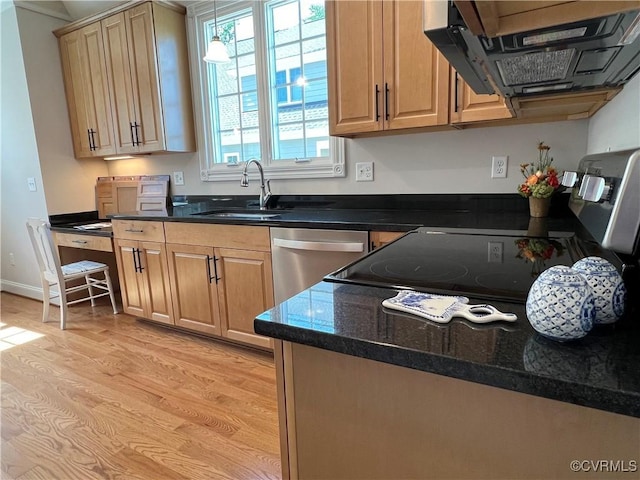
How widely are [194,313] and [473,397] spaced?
2.31 metres

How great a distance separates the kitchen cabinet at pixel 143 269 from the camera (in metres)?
2.67

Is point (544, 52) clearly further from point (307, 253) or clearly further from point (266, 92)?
point (266, 92)

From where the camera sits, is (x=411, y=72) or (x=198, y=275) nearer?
(x=411, y=72)

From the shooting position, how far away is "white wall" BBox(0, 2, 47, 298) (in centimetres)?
322

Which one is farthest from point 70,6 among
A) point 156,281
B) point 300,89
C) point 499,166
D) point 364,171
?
point 499,166

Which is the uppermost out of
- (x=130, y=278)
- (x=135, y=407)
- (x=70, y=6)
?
(x=70, y=6)

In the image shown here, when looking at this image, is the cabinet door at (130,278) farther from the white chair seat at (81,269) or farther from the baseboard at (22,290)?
the baseboard at (22,290)

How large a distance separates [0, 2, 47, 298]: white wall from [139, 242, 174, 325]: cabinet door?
57.3 inches

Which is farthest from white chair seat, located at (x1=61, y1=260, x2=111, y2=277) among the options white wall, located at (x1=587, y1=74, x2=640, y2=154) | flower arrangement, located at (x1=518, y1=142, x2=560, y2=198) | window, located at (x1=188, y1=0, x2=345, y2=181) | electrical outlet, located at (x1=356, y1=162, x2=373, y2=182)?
white wall, located at (x1=587, y1=74, x2=640, y2=154)

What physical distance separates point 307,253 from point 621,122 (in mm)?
1398

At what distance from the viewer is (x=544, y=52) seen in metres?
0.84

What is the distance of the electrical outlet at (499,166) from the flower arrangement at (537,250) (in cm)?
90

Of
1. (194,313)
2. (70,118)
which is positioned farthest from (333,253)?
(70,118)
